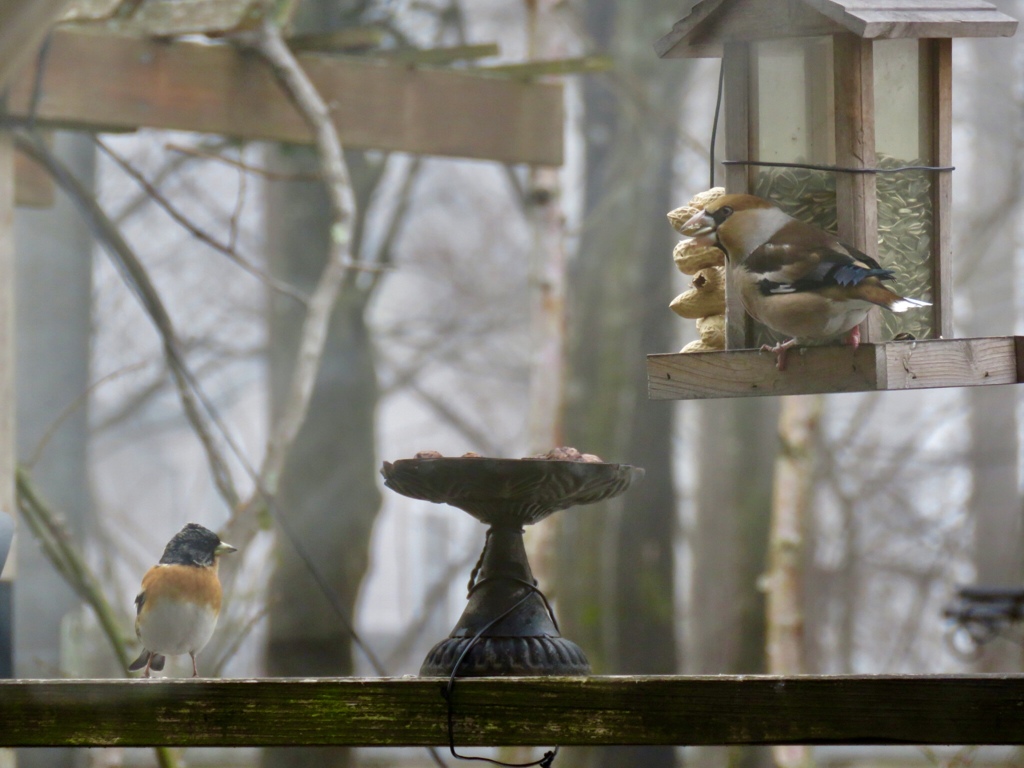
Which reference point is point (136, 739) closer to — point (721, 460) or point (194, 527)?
point (194, 527)

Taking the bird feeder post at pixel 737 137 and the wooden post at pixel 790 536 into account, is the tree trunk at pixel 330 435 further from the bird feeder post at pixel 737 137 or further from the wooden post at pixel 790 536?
the bird feeder post at pixel 737 137

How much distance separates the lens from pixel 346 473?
6488mm

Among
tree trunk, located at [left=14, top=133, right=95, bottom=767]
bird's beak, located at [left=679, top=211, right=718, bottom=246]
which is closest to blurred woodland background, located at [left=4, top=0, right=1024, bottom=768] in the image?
tree trunk, located at [left=14, top=133, right=95, bottom=767]

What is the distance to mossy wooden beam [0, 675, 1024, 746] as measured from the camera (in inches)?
60.9

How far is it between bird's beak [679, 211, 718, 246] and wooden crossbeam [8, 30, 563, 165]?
181cm

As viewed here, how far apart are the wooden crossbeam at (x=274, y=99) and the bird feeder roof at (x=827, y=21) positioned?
1611 millimetres

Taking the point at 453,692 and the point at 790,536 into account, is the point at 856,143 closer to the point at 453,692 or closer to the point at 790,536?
the point at 453,692

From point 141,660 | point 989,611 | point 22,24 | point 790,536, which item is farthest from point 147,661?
point 790,536

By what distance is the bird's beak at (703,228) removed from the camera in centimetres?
221

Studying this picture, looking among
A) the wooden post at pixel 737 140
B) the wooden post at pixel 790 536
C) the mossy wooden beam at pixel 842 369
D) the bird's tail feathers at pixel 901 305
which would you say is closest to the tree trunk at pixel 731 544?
the wooden post at pixel 790 536

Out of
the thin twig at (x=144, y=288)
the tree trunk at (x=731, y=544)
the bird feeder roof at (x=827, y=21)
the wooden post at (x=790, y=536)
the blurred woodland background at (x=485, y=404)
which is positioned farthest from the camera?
the tree trunk at (x=731, y=544)

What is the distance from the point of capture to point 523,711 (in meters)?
1.63

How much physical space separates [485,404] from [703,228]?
1075 cm

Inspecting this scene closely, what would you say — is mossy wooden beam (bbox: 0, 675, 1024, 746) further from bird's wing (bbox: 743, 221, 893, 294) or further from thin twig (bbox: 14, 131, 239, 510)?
thin twig (bbox: 14, 131, 239, 510)
